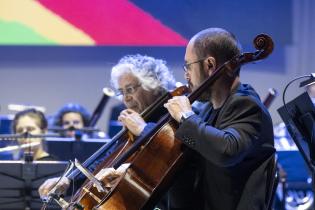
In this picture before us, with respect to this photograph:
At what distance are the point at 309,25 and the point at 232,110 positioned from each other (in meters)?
5.22

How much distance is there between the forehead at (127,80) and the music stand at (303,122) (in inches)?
35.8

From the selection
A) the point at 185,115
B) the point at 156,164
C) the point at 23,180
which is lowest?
the point at 23,180

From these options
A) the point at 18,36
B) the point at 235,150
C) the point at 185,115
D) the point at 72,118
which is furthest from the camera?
the point at 18,36

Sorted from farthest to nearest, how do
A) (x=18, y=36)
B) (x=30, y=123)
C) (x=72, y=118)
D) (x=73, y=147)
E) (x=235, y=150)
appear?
1. (x=18, y=36)
2. (x=72, y=118)
3. (x=30, y=123)
4. (x=73, y=147)
5. (x=235, y=150)

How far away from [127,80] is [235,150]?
4.17 feet

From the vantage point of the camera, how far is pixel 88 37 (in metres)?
6.89

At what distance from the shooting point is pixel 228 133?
6.98 ft

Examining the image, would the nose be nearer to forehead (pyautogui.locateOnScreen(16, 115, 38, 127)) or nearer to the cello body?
the cello body

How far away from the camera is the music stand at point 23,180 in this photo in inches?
133

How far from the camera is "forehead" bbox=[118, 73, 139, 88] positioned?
10.7 feet

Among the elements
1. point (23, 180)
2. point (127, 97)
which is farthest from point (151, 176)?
point (23, 180)

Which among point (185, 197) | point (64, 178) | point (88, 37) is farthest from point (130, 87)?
point (88, 37)

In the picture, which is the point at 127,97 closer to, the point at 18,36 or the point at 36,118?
the point at 36,118

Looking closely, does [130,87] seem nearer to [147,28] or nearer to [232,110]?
[232,110]
